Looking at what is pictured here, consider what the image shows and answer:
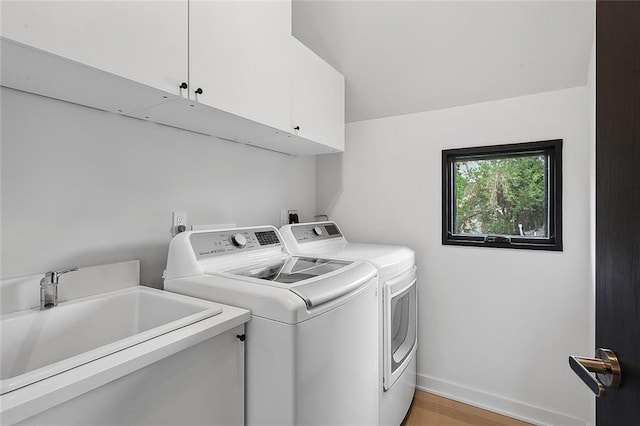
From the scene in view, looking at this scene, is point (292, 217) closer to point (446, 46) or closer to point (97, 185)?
point (97, 185)

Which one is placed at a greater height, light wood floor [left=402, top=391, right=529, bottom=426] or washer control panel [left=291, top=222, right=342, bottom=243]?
washer control panel [left=291, top=222, right=342, bottom=243]

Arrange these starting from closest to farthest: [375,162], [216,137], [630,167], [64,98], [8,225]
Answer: [630,167], [8,225], [64,98], [216,137], [375,162]

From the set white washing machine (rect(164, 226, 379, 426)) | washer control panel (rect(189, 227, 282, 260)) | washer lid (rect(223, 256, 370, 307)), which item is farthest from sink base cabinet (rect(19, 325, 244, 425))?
washer control panel (rect(189, 227, 282, 260))

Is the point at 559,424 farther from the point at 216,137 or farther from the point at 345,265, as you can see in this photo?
the point at 216,137

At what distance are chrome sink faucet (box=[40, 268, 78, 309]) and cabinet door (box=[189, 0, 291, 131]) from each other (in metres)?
0.80

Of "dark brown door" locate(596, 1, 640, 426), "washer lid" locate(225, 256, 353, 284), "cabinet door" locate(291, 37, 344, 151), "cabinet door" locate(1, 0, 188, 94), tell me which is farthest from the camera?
"cabinet door" locate(291, 37, 344, 151)

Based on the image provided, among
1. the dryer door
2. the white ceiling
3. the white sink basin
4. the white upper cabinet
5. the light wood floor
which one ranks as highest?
the white ceiling

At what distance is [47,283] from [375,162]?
203cm

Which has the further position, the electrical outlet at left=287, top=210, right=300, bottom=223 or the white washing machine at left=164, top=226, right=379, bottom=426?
the electrical outlet at left=287, top=210, right=300, bottom=223

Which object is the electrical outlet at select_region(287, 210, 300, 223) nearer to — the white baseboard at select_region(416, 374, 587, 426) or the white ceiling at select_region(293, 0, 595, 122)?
the white ceiling at select_region(293, 0, 595, 122)

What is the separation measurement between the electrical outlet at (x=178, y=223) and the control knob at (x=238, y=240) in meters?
0.27

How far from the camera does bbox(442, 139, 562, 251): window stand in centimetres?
194

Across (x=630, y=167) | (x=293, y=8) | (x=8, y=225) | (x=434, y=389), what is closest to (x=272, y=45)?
(x=293, y=8)

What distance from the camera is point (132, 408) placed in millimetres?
792
